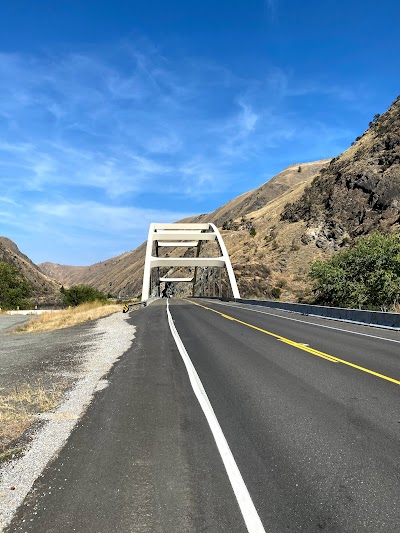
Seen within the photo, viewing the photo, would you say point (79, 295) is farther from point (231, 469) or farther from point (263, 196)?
point (263, 196)

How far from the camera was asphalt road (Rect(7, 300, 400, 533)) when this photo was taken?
317cm

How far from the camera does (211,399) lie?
644 cm

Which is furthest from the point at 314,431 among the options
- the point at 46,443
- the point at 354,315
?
the point at 354,315

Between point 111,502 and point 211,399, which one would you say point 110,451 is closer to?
point 111,502

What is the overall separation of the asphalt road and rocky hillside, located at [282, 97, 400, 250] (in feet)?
165

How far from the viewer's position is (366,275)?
105 ft

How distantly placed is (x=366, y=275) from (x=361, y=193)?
3520 centimetres

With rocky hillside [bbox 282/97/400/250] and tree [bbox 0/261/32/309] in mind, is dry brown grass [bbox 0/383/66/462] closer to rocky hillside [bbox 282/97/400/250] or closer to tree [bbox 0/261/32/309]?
rocky hillside [bbox 282/97/400/250]

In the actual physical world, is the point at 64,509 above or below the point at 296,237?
below

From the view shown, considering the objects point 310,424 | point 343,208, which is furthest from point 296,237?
point 310,424

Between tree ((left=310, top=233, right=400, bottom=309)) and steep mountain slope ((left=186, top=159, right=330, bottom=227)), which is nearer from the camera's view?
tree ((left=310, top=233, right=400, bottom=309))

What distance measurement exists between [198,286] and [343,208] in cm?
4175

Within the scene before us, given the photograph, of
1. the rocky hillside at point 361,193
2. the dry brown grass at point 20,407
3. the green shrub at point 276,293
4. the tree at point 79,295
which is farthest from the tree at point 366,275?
the tree at point 79,295

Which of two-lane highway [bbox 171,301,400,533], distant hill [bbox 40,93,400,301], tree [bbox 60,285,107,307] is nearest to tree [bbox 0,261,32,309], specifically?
tree [bbox 60,285,107,307]
